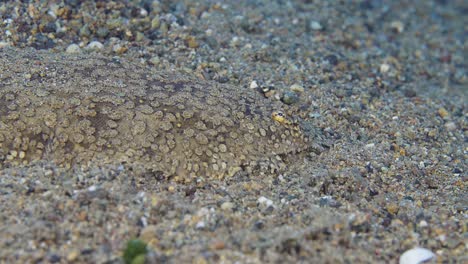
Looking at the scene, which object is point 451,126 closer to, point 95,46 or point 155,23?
point 155,23

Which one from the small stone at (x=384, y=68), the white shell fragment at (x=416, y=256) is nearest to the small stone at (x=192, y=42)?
the small stone at (x=384, y=68)

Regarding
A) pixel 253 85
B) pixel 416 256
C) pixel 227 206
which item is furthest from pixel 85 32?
pixel 416 256

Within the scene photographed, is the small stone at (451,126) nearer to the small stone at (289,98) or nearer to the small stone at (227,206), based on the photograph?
the small stone at (289,98)

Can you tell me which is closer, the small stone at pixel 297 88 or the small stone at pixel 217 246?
the small stone at pixel 217 246

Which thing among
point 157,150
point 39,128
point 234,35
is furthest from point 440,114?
point 39,128

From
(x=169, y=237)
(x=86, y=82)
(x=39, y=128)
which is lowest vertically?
(x=169, y=237)

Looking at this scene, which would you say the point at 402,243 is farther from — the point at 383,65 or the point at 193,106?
the point at 383,65

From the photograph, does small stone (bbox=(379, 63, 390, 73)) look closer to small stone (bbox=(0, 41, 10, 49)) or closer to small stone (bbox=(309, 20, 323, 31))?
small stone (bbox=(309, 20, 323, 31))
